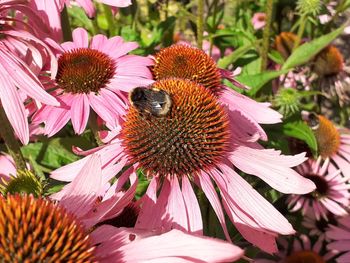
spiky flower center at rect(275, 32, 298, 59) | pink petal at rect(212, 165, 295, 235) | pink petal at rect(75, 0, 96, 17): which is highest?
pink petal at rect(75, 0, 96, 17)

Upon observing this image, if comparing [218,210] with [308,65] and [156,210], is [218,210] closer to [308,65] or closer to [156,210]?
[156,210]

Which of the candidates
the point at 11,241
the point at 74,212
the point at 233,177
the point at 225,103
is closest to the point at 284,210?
the point at 225,103

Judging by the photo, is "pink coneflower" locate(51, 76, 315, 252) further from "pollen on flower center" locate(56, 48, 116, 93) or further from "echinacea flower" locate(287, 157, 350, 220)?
"echinacea flower" locate(287, 157, 350, 220)

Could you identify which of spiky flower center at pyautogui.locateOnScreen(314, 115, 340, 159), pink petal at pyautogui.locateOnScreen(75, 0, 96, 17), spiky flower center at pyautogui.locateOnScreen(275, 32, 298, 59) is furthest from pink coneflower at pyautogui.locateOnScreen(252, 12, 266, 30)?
pink petal at pyautogui.locateOnScreen(75, 0, 96, 17)

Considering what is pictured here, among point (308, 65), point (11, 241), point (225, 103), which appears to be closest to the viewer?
point (11, 241)

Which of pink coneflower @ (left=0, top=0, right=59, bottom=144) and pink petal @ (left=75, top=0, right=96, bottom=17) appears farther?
pink petal @ (left=75, top=0, right=96, bottom=17)

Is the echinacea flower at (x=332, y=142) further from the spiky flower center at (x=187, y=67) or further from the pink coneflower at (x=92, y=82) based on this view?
the pink coneflower at (x=92, y=82)

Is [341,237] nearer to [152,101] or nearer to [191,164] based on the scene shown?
[191,164]

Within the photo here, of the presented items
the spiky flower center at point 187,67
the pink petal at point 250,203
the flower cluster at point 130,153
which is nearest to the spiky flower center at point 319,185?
the flower cluster at point 130,153
